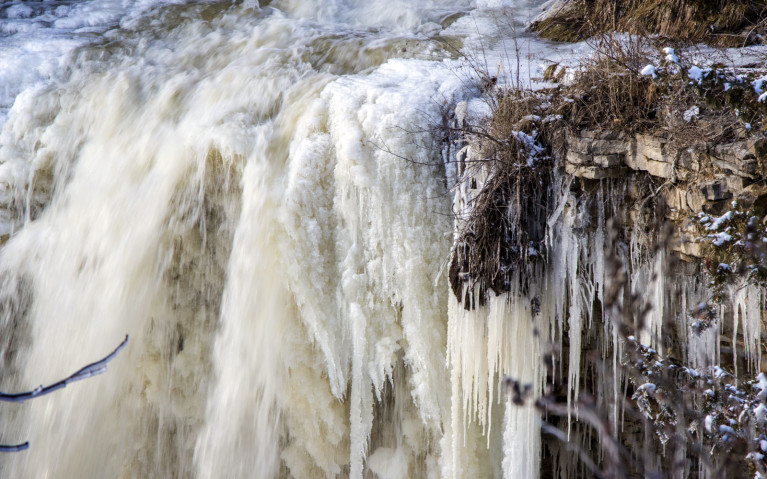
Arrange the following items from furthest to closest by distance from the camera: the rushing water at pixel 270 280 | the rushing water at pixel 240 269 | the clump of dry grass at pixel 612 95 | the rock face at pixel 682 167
Result: the rushing water at pixel 240 269, the rushing water at pixel 270 280, the clump of dry grass at pixel 612 95, the rock face at pixel 682 167

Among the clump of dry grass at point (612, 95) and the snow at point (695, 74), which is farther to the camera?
the clump of dry grass at point (612, 95)

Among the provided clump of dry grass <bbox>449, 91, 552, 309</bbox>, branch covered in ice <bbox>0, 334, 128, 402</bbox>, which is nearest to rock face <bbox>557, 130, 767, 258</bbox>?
clump of dry grass <bbox>449, 91, 552, 309</bbox>

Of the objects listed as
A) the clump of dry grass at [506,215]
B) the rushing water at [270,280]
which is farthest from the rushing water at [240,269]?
the clump of dry grass at [506,215]

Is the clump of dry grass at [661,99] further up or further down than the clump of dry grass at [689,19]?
further down

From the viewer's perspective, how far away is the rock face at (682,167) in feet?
10.00

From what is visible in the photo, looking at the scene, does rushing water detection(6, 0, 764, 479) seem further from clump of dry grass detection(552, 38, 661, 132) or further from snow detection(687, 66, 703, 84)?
snow detection(687, 66, 703, 84)

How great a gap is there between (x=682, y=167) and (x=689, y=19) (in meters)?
2.43

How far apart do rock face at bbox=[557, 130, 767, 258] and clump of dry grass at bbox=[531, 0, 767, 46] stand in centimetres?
106

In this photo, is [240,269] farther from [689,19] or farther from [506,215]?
A: [689,19]

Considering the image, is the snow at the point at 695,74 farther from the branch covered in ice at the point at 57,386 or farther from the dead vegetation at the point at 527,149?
the branch covered in ice at the point at 57,386

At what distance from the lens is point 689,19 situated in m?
5.00

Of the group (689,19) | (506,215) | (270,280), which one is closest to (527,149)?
(506,215)

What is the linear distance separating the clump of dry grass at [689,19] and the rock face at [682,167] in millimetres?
1059

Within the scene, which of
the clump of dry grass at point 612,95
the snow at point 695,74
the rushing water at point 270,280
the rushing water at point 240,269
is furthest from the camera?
the rushing water at point 240,269
